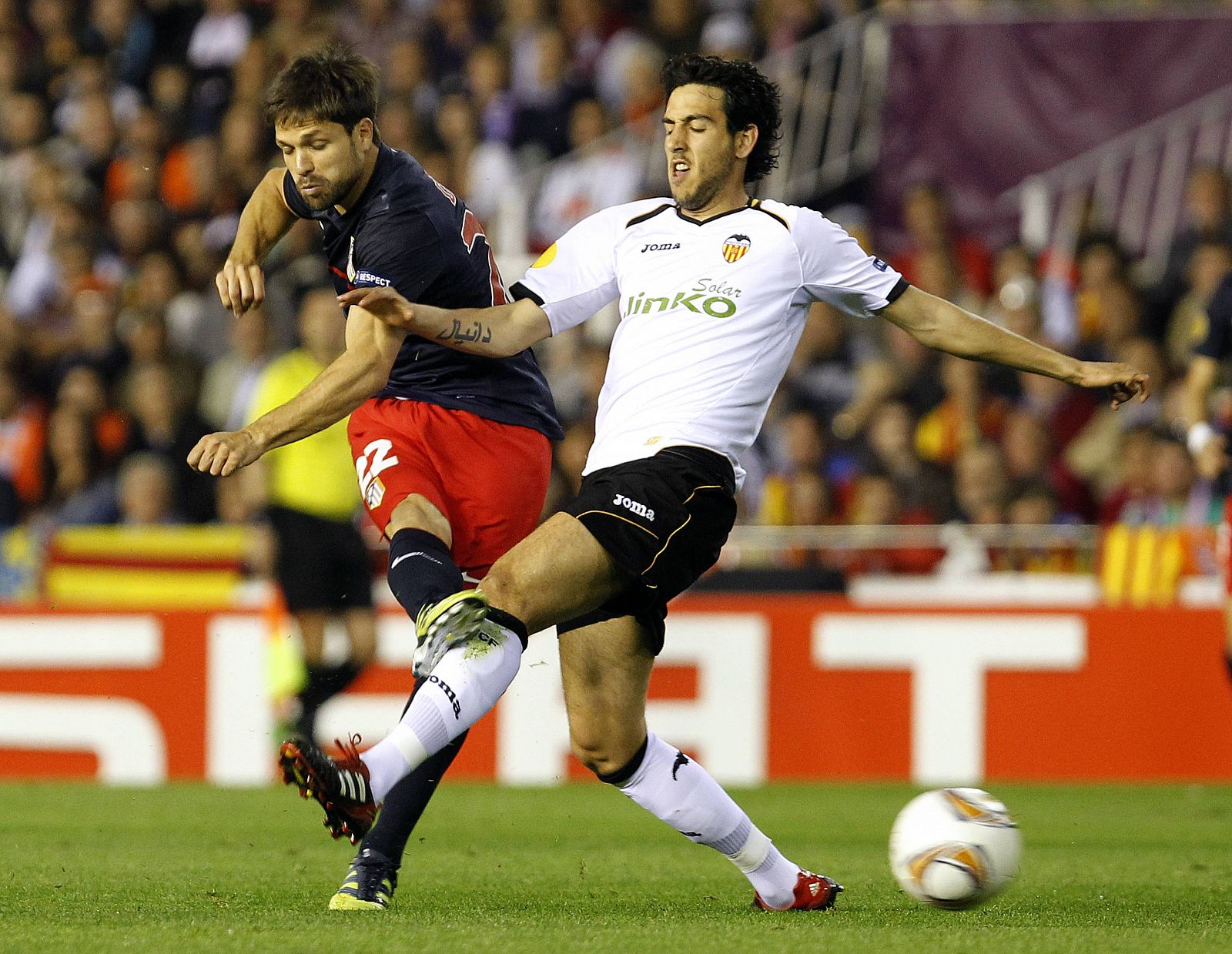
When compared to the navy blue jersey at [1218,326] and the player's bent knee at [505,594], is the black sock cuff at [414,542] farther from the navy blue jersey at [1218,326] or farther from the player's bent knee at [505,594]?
the navy blue jersey at [1218,326]

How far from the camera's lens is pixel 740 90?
17.4 feet

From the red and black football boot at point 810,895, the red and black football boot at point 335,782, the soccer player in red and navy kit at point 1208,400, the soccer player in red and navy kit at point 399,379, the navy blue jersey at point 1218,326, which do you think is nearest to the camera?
the red and black football boot at point 335,782

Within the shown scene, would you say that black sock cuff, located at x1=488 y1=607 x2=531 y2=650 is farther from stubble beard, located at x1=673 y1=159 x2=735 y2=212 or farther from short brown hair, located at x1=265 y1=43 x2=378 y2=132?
short brown hair, located at x1=265 y1=43 x2=378 y2=132

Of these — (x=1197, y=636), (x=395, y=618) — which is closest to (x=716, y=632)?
(x=395, y=618)

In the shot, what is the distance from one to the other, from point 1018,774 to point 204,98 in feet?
29.3

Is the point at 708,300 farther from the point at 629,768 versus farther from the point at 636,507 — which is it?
the point at 629,768

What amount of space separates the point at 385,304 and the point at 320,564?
481 centimetres

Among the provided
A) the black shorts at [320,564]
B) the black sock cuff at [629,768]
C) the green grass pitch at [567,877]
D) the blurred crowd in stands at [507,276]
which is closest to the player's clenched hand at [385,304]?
the black sock cuff at [629,768]

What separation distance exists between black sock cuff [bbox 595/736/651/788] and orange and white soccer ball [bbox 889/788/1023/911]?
0.72 meters

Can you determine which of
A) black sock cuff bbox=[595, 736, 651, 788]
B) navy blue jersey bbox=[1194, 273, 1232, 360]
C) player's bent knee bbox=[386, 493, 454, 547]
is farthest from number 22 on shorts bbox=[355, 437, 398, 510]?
navy blue jersey bbox=[1194, 273, 1232, 360]

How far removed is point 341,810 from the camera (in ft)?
13.7

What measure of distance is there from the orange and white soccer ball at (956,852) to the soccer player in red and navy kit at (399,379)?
1.25m

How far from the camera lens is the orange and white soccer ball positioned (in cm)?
508

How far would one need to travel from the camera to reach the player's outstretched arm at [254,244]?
5.30m
